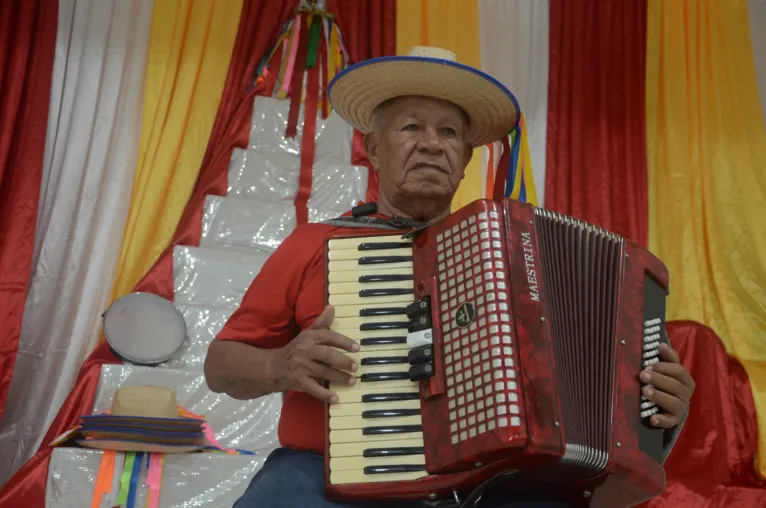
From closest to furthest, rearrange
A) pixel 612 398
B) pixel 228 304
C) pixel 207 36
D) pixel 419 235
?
pixel 612 398 → pixel 419 235 → pixel 228 304 → pixel 207 36

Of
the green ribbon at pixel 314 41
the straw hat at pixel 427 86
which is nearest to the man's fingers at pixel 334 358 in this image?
the straw hat at pixel 427 86

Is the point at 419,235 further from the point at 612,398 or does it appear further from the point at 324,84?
the point at 324,84

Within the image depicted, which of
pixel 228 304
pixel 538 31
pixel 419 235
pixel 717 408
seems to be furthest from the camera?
pixel 538 31

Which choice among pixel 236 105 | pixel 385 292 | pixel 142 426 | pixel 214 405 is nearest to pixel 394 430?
pixel 385 292

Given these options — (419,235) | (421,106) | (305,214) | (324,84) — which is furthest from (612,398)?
(324,84)

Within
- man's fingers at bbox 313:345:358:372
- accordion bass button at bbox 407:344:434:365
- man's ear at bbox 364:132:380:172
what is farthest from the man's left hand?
man's ear at bbox 364:132:380:172

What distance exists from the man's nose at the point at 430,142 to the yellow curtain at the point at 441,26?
7.18 feet

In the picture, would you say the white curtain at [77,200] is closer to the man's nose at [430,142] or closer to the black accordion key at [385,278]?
the man's nose at [430,142]

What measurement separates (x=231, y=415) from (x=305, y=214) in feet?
3.15

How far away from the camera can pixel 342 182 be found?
3848 mm

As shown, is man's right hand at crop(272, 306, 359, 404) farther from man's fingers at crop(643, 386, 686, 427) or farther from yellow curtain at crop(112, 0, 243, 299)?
yellow curtain at crop(112, 0, 243, 299)

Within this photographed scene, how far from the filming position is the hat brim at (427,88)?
2.03 m

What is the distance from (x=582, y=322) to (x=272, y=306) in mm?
666

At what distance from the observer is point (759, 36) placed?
4234 mm
